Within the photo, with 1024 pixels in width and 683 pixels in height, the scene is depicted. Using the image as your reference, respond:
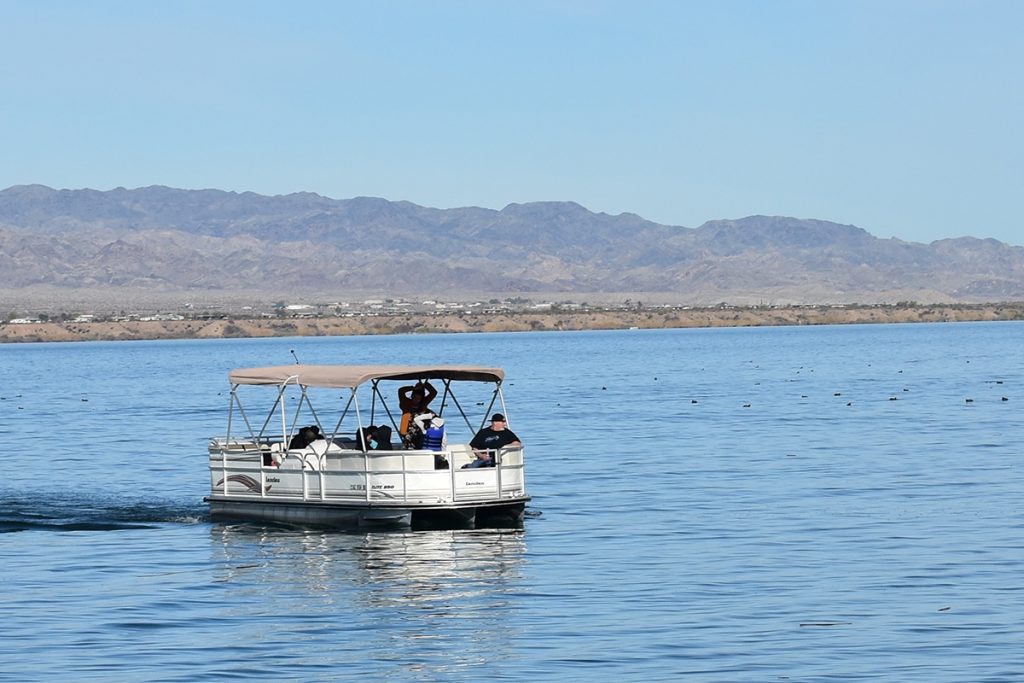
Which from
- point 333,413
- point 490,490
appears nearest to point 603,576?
point 490,490

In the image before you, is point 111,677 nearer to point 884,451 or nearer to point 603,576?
point 603,576

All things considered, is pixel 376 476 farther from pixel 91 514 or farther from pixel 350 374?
pixel 91 514

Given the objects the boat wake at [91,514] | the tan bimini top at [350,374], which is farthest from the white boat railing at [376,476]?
the boat wake at [91,514]

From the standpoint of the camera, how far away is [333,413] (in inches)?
2783

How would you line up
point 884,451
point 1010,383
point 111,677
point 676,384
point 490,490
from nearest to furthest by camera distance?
point 111,677, point 490,490, point 884,451, point 1010,383, point 676,384

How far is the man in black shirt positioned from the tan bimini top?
0.89 meters

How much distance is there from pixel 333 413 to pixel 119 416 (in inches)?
340

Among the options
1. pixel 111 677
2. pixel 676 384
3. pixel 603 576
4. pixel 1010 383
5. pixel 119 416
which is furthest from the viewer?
pixel 676 384

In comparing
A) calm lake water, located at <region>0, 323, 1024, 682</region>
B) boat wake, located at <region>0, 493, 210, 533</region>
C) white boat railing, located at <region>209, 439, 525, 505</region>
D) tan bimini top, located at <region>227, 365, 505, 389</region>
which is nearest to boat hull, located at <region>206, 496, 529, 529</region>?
white boat railing, located at <region>209, 439, 525, 505</region>

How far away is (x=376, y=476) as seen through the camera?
98.5 ft

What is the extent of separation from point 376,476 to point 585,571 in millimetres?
5068

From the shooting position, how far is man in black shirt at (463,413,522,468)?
1192 inches

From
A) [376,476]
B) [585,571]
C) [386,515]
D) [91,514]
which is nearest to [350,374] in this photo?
[376,476]

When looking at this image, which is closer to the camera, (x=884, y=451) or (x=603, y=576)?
(x=603, y=576)
